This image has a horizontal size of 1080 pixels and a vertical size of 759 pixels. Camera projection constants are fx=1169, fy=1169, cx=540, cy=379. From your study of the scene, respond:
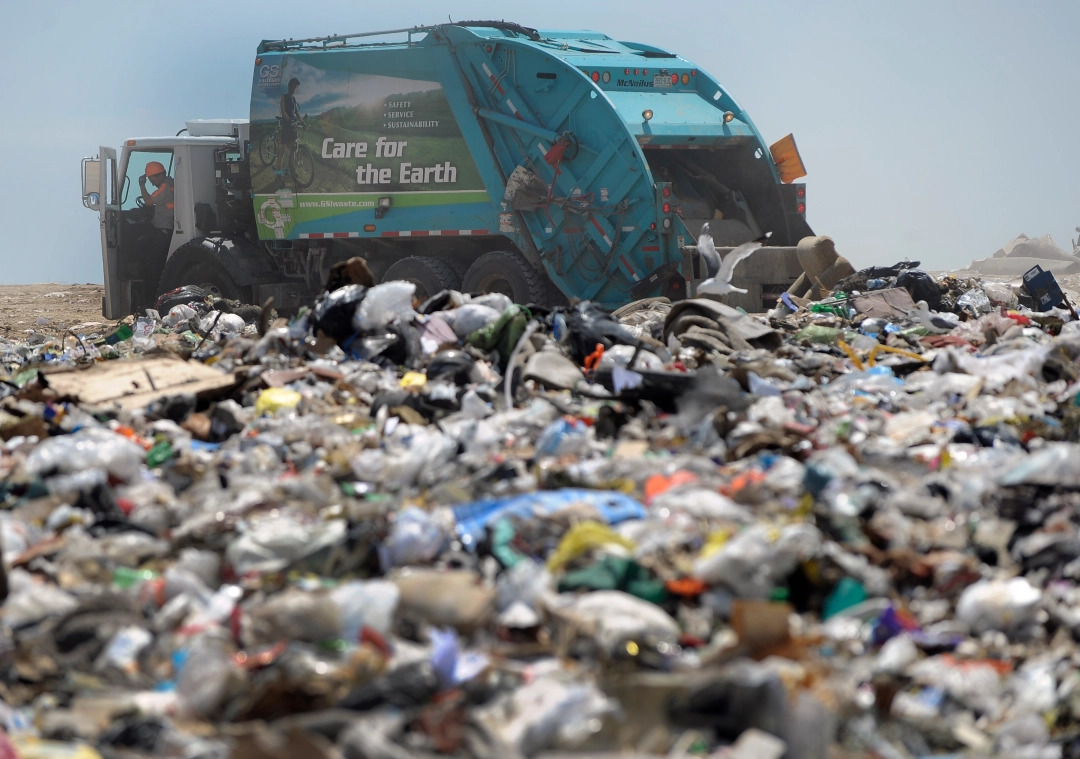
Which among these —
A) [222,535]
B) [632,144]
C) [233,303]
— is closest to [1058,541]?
[222,535]

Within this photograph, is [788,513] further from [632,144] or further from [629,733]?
[632,144]

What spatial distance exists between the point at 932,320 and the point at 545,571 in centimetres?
508

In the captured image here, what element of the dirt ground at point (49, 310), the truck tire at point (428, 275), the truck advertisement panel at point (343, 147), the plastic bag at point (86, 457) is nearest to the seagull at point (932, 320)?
the truck advertisement panel at point (343, 147)

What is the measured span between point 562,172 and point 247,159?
4094 millimetres

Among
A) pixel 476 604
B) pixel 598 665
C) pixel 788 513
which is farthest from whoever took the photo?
pixel 788 513

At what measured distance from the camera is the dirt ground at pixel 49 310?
11.7m

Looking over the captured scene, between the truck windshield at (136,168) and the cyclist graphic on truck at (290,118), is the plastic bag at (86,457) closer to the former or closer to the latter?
the cyclist graphic on truck at (290,118)

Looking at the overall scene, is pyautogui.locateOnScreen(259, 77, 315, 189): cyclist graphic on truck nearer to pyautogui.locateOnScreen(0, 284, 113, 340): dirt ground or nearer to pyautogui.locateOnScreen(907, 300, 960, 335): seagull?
pyautogui.locateOnScreen(0, 284, 113, 340): dirt ground

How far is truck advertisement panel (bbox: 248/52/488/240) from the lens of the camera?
33.9ft

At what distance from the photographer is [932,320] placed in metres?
7.08

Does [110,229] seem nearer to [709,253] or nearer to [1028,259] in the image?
[709,253]

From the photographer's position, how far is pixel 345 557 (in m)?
2.81

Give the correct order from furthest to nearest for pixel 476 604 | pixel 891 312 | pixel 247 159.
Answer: pixel 247 159 → pixel 891 312 → pixel 476 604

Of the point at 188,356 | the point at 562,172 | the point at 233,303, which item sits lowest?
the point at 233,303
